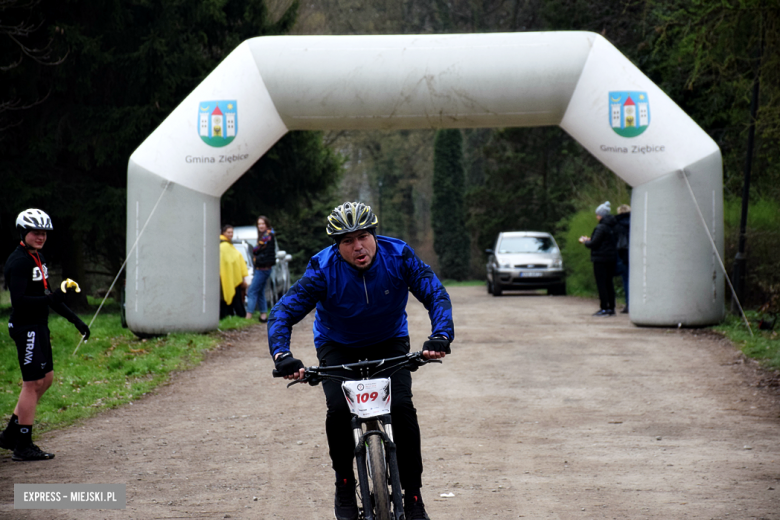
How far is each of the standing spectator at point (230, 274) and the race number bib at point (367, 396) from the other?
11.6 m

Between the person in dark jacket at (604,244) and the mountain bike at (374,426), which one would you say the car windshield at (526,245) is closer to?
the person in dark jacket at (604,244)

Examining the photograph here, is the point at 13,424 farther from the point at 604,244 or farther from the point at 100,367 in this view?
the point at 604,244

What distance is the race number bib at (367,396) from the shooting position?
14.9 ft

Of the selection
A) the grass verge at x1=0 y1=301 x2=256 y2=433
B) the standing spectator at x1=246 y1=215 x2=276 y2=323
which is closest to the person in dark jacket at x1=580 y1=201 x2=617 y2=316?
the standing spectator at x1=246 y1=215 x2=276 y2=323

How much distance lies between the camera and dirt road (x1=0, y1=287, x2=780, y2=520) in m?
5.57

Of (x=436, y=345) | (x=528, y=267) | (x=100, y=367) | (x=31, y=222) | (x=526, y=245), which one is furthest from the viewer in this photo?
(x=526, y=245)

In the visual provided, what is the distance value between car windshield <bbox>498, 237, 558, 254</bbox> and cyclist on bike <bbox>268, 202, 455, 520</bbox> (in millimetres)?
20262

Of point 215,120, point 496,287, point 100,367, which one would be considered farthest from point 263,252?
point 496,287

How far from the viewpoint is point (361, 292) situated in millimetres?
4773

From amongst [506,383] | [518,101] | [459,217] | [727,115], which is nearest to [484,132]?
[459,217]

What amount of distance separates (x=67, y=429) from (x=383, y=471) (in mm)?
4714

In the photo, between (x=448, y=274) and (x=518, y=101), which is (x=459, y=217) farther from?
(x=518, y=101)

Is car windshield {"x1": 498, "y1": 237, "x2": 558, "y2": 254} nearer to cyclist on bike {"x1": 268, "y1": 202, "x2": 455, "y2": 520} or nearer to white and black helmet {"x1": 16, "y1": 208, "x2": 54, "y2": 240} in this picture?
white and black helmet {"x1": 16, "y1": 208, "x2": 54, "y2": 240}

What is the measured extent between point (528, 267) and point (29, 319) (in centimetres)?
1838
